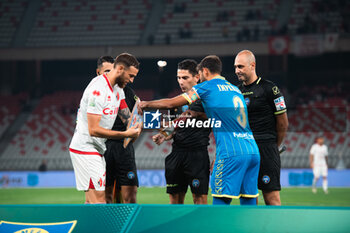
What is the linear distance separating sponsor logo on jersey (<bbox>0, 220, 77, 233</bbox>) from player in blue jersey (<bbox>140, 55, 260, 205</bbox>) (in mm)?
1756

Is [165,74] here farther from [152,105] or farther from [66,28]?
[152,105]

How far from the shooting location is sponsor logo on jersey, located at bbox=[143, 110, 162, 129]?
221 inches

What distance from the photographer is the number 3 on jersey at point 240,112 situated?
5.04 metres

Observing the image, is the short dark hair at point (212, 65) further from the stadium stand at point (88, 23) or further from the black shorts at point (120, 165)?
the stadium stand at point (88, 23)

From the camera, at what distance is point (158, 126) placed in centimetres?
577

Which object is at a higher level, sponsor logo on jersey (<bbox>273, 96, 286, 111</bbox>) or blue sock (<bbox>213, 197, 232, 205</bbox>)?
sponsor logo on jersey (<bbox>273, 96, 286, 111</bbox>)

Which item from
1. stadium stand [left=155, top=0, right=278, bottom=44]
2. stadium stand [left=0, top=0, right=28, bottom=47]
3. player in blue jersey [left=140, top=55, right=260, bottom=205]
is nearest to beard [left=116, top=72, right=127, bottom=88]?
player in blue jersey [left=140, top=55, right=260, bottom=205]

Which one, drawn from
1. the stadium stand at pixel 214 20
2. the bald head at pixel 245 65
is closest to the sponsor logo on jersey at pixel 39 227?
the bald head at pixel 245 65

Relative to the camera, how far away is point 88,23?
1208 inches

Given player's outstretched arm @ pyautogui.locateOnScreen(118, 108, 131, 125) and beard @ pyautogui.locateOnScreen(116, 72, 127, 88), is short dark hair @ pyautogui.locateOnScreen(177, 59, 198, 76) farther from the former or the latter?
beard @ pyautogui.locateOnScreen(116, 72, 127, 88)

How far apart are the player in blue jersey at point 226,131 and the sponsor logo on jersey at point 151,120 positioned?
0.59 metres

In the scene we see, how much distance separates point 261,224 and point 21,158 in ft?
78.9

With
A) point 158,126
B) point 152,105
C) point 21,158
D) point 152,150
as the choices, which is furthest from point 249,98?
point 21,158

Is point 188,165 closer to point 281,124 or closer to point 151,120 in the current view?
point 151,120
